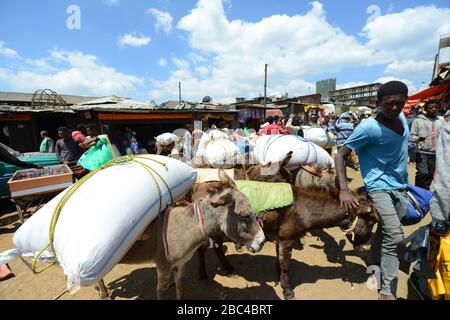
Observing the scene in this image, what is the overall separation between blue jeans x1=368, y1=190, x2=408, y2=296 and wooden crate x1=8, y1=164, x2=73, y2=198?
6253mm

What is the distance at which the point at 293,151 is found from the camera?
15.9 feet

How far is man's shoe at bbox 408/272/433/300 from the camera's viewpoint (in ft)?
9.28

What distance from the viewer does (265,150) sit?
5.21 meters

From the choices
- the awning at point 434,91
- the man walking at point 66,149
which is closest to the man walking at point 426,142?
the awning at point 434,91

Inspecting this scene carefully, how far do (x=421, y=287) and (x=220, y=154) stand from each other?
394 cm

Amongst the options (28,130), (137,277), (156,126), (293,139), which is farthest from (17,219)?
(156,126)

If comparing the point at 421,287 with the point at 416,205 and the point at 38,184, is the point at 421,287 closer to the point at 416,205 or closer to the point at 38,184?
the point at 416,205

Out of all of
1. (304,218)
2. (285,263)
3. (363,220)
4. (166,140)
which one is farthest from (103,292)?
(166,140)

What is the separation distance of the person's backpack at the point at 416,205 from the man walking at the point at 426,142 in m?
2.93

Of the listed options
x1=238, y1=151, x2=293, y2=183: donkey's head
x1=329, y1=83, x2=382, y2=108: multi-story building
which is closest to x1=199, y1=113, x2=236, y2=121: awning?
x1=238, y1=151, x2=293, y2=183: donkey's head

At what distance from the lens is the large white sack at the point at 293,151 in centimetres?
487

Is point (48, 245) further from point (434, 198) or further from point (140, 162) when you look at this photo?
point (434, 198)

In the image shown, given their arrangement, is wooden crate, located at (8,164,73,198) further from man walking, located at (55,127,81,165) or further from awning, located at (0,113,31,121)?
awning, located at (0,113,31,121)

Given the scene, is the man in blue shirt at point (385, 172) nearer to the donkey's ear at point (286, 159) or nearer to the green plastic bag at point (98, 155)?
the donkey's ear at point (286, 159)
